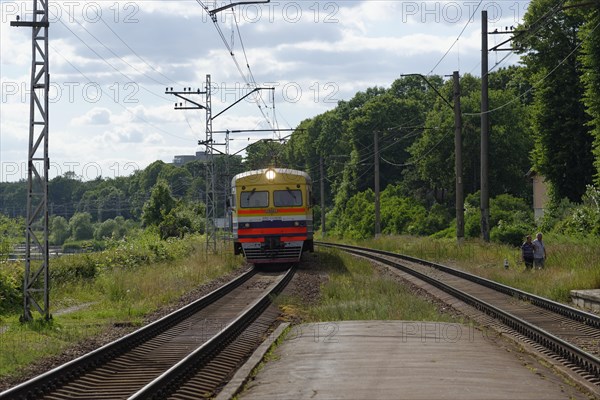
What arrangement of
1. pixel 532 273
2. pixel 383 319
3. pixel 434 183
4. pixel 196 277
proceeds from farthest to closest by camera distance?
pixel 434 183, pixel 196 277, pixel 532 273, pixel 383 319

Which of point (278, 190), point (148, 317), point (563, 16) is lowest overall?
point (148, 317)

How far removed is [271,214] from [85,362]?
2017 cm

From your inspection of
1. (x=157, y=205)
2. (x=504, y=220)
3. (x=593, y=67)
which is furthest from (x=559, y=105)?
(x=157, y=205)

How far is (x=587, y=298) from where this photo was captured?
1922 centimetres

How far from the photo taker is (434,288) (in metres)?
24.8

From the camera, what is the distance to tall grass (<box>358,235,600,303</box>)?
2212cm

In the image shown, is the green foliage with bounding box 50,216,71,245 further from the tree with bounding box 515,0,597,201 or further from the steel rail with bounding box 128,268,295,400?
the steel rail with bounding box 128,268,295,400

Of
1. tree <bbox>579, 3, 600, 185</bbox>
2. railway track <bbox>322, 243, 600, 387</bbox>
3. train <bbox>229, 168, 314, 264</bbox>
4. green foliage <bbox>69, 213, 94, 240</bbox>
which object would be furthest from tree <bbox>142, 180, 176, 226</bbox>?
railway track <bbox>322, 243, 600, 387</bbox>

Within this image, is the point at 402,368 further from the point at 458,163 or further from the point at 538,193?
the point at 538,193

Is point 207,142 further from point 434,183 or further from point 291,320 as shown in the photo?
point 434,183

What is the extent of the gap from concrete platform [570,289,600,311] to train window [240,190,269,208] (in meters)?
14.1

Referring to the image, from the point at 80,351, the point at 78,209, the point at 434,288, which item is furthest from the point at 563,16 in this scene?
the point at 78,209

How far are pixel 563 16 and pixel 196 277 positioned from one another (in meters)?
30.6

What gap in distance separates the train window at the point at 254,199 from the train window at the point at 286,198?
1.04ft
